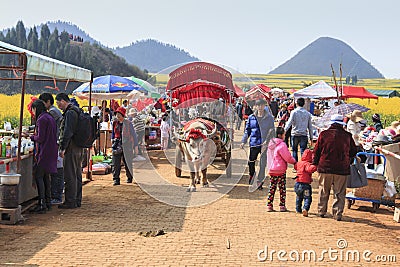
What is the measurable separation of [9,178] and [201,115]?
8513mm

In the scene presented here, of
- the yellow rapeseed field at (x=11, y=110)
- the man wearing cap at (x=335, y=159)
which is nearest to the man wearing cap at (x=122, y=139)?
the man wearing cap at (x=335, y=159)

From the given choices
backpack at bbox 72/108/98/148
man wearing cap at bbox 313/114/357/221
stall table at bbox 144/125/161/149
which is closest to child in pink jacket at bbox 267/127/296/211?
man wearing cap at bbox 313/114/357/221

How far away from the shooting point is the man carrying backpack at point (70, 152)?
1030 cm

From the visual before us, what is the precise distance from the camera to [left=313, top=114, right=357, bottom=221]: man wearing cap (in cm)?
985

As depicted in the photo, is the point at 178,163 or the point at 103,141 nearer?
the point at 178,163

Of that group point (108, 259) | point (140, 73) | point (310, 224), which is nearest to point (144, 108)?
point (310, 224)

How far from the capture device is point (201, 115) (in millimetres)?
16922

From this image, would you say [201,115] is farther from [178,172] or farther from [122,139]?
[122,139]

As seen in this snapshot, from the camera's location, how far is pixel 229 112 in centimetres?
1842

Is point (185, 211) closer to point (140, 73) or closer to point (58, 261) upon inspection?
point (58, 261)

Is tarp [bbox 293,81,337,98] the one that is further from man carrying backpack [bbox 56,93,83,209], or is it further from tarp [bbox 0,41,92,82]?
man carrying backpack [bbox 56,93,83,209]

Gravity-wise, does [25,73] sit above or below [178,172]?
above

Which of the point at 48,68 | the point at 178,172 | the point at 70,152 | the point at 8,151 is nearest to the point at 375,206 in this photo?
the point at 178,172

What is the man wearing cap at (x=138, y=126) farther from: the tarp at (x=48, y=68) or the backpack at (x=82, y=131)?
the backpack at (x=82, y=131)
